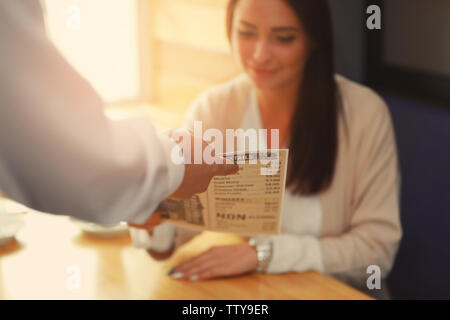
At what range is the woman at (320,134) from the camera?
1082 millimetres

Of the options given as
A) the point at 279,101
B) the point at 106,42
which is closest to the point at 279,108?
the point at 279,101

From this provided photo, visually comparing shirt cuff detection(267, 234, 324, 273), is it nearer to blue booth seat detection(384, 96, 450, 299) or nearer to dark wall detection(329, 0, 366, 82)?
blue booth seat detection(384, 96, 450, 299)

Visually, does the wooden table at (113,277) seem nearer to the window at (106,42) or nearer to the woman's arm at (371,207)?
the woman's arm at (371,207)

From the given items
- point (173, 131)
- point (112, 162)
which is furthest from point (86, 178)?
point (173, 131)

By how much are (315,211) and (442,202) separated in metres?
0.28

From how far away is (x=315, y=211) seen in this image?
3.87 ft

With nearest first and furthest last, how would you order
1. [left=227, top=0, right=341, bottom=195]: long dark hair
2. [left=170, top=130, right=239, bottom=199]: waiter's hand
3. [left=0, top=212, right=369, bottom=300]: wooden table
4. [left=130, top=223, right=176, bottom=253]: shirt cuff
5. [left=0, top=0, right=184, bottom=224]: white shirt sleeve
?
[left=0, top=0, right=184, bottom=224]: white shirt sleeve
[left=170, top=130, right=239, bottom=199]: waiter's hand
[left=0, top=212, right=369, bottom=300]: wooden table
[left=130, top=223, right=176, bottom=253]: shirt cuff
[left=227, top=0, right=341, bottom=195]: long dark hair

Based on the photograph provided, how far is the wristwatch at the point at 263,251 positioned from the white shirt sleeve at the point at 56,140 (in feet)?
1.36

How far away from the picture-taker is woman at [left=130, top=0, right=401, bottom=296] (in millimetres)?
1082

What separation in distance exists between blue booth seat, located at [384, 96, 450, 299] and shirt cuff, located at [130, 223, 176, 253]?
573 millimetres

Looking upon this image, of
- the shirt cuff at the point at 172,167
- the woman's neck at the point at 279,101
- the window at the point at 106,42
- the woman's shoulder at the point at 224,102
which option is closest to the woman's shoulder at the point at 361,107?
the woman's neck at the point at 279,101

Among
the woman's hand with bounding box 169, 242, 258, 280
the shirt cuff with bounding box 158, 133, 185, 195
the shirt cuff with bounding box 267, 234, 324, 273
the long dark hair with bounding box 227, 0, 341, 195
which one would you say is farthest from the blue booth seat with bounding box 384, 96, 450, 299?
the shirt cuff with bounding box 158, 133, 185, 195

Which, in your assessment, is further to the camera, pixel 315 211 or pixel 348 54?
pixel 348 54
